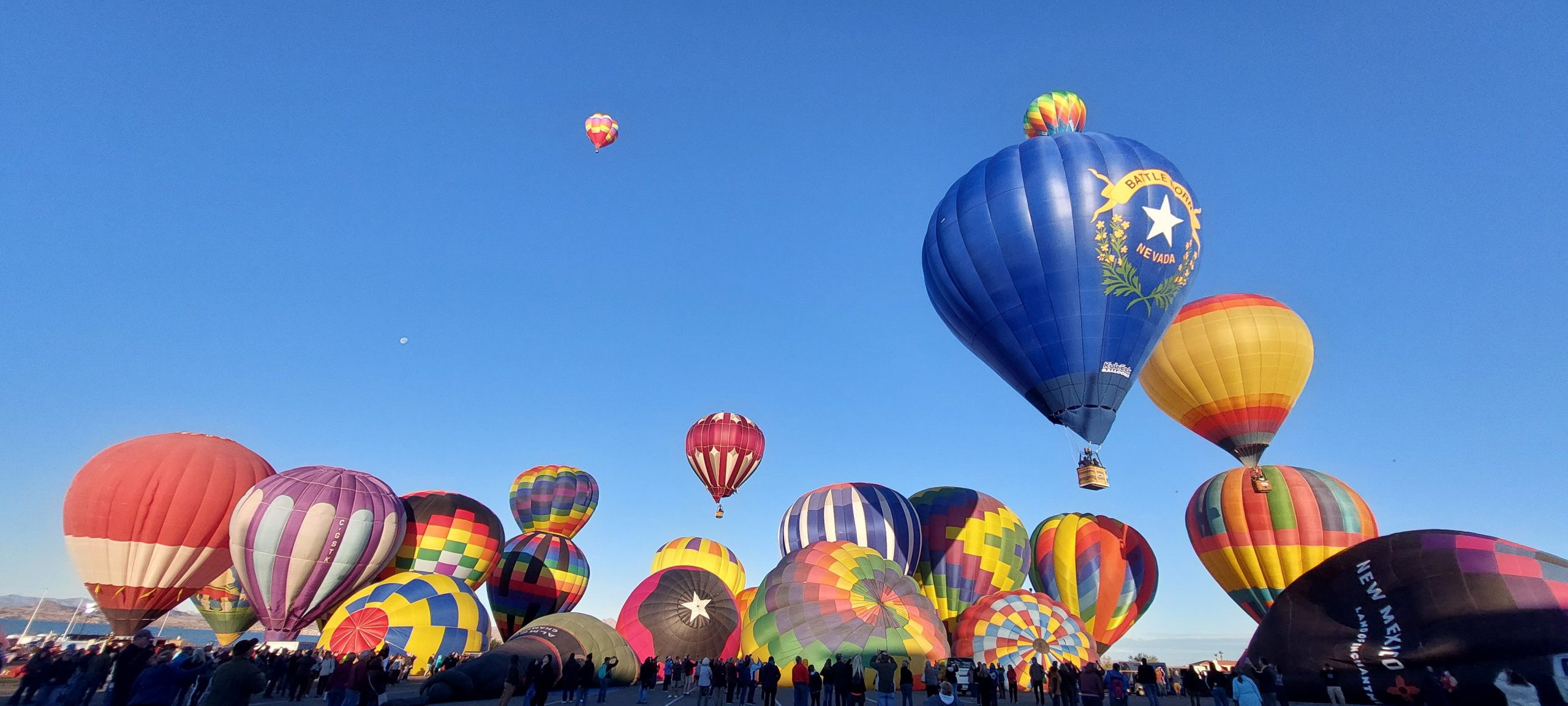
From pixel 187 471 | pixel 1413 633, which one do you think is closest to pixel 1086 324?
pixel 1413 633

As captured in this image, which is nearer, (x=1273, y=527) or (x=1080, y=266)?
(x=1080, y=266)

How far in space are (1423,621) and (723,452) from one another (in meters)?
26.8

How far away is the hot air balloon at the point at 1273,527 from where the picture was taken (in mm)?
23859

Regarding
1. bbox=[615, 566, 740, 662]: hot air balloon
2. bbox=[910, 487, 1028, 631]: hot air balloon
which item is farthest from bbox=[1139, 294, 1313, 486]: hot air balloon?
bbox=[615, 566, 740, 662]: hot air balloon

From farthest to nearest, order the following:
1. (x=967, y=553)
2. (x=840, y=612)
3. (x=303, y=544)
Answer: (x=967, y=553)
(x=303, y=544)
(x=840, y=612)

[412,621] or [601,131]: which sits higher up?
[601,131]

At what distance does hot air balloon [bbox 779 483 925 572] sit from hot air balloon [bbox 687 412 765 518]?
327 inches

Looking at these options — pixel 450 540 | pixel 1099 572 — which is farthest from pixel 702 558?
pixel 1099 572

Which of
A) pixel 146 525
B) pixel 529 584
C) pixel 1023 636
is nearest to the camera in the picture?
pixel 1023 636

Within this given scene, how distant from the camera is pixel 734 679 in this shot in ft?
52.7

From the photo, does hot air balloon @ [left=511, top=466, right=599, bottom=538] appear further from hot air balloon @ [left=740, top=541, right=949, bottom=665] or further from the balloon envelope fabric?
hot air balloon @ [left=740, top=541, right=949, bottom=665]

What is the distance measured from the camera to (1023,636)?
19125 millimetres

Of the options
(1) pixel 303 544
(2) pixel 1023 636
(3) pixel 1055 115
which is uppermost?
(3) pixel 1055 115

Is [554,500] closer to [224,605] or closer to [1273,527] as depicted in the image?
[224,605]
